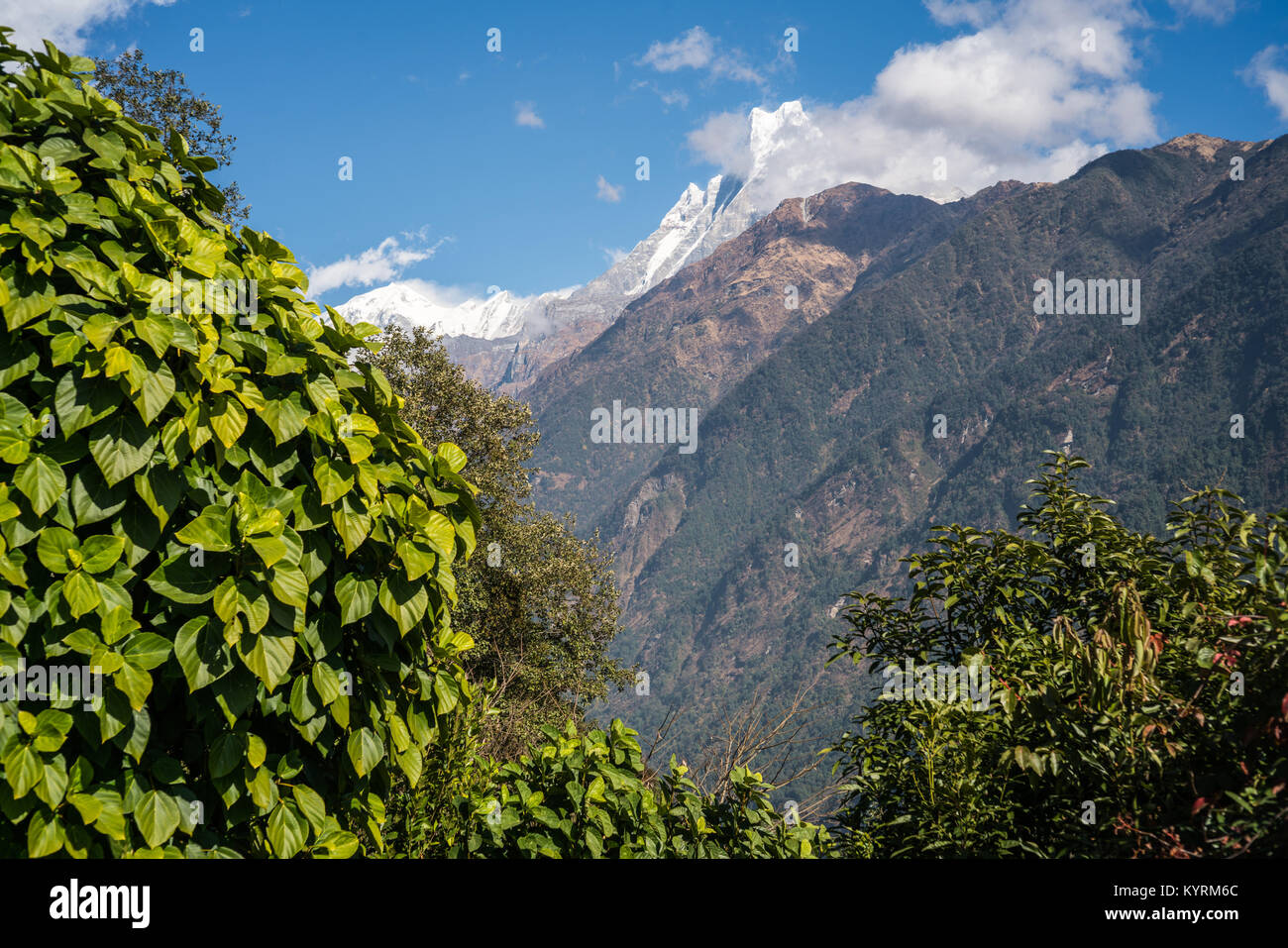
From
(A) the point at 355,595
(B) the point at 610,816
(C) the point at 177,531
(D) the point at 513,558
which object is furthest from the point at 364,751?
(D) the point at 513,558

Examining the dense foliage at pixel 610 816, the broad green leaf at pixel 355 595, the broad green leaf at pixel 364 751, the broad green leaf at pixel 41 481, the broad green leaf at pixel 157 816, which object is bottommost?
the dense foliage at pixel 610 816

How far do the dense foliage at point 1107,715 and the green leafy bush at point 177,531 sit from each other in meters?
2.00

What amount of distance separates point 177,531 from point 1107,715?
9.84 feet

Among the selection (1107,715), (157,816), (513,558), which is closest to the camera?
(157,816)

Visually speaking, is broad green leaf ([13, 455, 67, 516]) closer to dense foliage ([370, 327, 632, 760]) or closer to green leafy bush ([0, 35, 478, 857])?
green leafy bush ([0, 35, 478, 857])

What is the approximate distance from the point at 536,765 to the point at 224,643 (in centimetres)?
170

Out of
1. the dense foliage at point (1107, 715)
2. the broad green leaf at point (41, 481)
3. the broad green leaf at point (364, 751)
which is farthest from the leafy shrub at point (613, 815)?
the broad green leaf at point (41, 481)

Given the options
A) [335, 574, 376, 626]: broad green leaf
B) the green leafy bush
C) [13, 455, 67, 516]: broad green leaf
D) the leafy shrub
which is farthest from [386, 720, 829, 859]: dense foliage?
[13, 455, 67, 516]: broad green leaf

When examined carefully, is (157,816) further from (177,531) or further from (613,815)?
(613,815)

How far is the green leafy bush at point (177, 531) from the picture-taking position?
2271 mm

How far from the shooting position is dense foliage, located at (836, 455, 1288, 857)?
8.28ft

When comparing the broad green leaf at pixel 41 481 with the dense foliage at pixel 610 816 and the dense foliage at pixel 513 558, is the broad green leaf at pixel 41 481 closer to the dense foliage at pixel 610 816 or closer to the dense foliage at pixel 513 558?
the dense foliage at pixel 610 816

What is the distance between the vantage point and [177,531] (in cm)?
232

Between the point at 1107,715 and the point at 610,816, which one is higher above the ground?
the point at 1107,715
